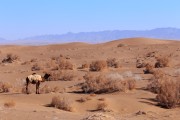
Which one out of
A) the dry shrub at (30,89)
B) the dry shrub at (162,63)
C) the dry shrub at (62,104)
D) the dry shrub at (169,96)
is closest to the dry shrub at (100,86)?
the dry shrub at (30,89)

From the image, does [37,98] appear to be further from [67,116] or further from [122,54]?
[122,54]

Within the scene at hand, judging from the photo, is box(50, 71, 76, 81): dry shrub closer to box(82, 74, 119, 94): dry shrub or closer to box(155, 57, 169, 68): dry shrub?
box(82, 74, 119, 94): dry shrub

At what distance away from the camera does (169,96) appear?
17719mm

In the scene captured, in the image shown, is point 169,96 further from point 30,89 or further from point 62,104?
point 30,89

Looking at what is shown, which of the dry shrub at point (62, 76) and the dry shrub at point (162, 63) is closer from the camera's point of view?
the dry shrub at point (62, 76)

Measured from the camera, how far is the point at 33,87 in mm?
23547

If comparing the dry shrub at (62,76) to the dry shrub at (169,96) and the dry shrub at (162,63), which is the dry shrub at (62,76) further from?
the dry shrub at (169,96)

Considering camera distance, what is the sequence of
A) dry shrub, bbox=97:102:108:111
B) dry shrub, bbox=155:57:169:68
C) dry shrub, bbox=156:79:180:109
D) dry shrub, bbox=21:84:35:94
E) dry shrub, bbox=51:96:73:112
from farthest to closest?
dry shrub, bbox=155:57:169:68 < dry shrub, bbox=21:84:35:94 < dry shrub, bbox=156:79:180:109 < dry shrub, bbox=97:102:108:111 < dry shrub, bbox=51:96:73:112

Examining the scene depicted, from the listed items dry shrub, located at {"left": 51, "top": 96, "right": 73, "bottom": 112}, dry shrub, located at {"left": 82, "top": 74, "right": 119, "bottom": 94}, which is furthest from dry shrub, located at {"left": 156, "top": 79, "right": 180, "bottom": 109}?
dry shrub, located at {"left": 51, "top": 96, "right": 73, "bottom": 112}

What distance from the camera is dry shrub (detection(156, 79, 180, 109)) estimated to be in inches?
695

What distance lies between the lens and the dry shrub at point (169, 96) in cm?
1766

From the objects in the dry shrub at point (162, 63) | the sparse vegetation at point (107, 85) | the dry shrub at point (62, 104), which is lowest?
the dry shrub at point (62, 104)

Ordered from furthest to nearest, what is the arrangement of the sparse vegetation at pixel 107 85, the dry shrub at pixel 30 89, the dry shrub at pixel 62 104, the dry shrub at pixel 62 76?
the dry shrub at pixel 62 76, the dry shrub at pixel 30 89, the sparse vegetation at pixel 107 85, the dry shrub at pixel 62 104

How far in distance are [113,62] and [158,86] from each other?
1485cm
